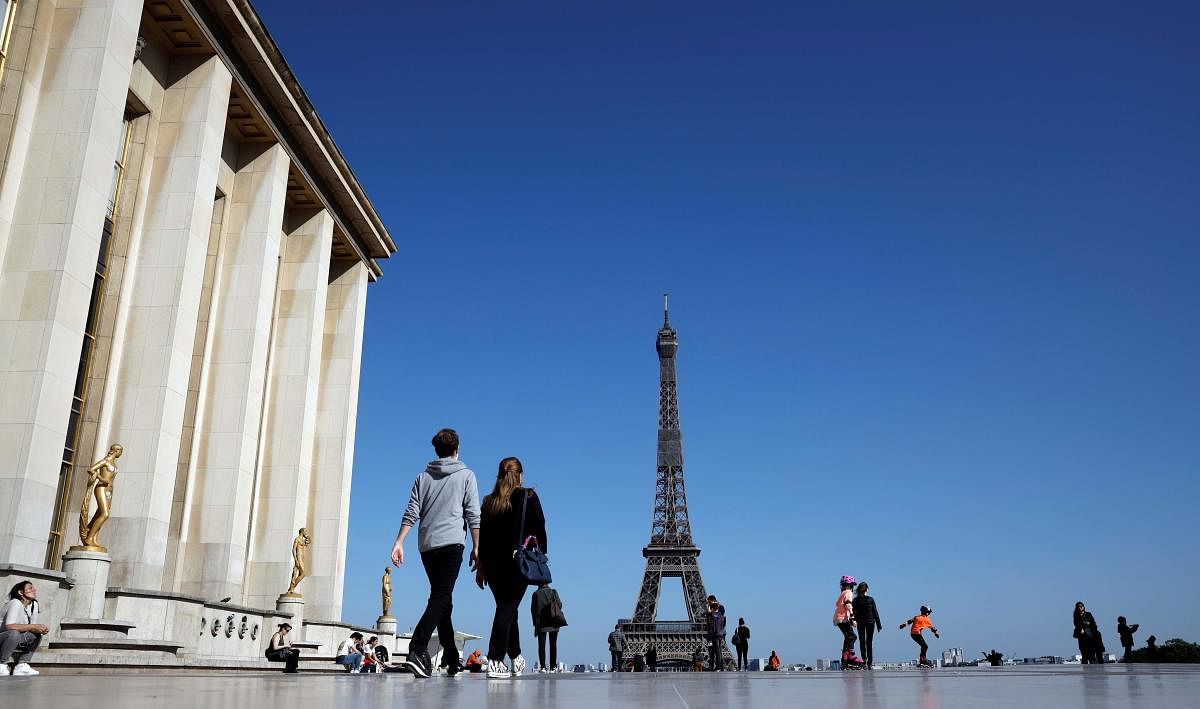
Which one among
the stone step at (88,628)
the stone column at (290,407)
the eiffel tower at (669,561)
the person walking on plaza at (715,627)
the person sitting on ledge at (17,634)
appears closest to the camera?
the person sitting on ledge at (17,634)

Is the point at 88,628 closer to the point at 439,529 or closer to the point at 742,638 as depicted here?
the point at 439,529

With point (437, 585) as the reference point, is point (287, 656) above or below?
below

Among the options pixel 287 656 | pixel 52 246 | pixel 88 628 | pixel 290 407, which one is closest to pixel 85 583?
pixel 88 628

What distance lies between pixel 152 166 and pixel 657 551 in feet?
253

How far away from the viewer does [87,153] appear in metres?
19.0

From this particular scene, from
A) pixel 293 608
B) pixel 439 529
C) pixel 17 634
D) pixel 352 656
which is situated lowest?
pixel 352 656

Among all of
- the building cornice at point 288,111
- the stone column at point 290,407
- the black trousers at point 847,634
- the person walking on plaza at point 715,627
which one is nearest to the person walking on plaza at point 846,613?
the black trousers at point 847,634

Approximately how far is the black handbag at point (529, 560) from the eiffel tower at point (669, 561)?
67.7 metres

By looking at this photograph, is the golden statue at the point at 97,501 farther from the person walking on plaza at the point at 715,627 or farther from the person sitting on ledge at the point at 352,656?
the person walking on plaza at the point at 715,627

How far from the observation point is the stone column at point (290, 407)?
101 feet

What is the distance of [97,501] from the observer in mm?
18203

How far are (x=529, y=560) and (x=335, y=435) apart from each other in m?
27.5

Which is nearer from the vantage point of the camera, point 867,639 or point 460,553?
point 460,553

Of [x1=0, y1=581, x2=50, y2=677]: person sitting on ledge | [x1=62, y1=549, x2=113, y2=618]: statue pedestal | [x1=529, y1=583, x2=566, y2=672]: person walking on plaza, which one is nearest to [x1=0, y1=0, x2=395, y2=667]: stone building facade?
[x1=62, y1=549, x2=113, y2=618]: statue pedestal
